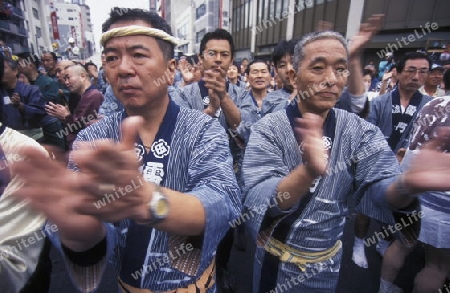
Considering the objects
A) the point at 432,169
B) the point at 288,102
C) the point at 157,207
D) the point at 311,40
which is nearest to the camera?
the point at 157,207

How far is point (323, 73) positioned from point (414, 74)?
259 centimetres

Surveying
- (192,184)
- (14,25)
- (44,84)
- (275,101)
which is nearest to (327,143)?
(192,184)

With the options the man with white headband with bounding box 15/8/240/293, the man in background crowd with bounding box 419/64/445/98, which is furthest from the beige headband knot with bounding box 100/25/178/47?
the man in background crowd with bounding box 419/64/445/98

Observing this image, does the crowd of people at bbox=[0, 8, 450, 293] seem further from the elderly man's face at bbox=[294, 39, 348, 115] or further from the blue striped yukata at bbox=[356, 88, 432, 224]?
the blue striped yukata at bbox=[356, 88, 432, 224]

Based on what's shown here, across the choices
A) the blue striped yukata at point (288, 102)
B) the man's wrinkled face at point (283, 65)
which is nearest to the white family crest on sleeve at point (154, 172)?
the blue striped yukata at point (288, 102)

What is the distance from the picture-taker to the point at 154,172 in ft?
3.78

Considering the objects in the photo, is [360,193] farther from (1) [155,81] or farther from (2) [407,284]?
(2) [407,284]

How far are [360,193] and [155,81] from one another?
1172 mm

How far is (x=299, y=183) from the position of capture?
1.04m

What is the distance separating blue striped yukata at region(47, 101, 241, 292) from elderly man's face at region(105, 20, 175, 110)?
6.5 inches

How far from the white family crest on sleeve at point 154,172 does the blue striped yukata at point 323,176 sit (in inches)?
15.9

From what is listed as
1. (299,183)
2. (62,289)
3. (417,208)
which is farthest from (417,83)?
(62,289)

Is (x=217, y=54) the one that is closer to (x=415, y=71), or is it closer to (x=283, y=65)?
(x=283, y=65)

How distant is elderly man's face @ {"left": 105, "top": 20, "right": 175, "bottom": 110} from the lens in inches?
45.2
